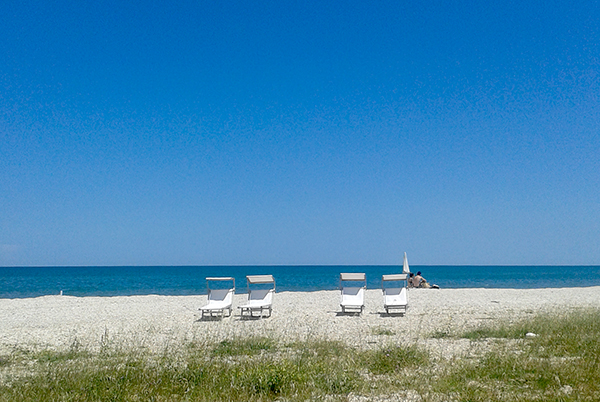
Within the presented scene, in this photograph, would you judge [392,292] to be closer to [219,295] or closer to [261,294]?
[261,294]

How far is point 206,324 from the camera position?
491 inches

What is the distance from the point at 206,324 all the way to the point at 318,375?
7.32 metres

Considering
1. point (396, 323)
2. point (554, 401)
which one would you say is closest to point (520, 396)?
point (554, 401)

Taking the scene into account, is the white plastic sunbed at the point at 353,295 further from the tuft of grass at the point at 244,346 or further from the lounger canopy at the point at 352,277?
the tuft of grass at the point at 244,346

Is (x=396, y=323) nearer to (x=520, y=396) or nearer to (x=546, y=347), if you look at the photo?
(x=546, y=347)

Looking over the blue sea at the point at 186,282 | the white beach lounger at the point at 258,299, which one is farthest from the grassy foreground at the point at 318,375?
the blue sea at the point at 186,282

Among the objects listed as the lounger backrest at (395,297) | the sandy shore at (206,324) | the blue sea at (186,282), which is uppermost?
the lounger backrest at (395,297)

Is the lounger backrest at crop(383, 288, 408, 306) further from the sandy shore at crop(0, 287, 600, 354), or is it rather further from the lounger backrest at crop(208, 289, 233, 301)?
the lounger backrest at crop(208, 289, 233, 301)

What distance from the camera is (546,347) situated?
7.46m

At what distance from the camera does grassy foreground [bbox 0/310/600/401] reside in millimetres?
5117

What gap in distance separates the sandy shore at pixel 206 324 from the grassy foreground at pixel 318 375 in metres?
1.03

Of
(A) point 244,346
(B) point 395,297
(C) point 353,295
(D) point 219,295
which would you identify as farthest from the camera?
(C) point 353,295

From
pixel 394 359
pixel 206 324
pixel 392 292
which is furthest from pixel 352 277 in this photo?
pixel 394 359

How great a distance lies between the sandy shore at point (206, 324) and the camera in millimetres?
9375
